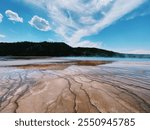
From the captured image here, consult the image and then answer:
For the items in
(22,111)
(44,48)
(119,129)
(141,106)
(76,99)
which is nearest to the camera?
(119,129)

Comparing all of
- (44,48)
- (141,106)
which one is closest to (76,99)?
(141,106)

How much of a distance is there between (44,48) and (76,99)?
63711mm

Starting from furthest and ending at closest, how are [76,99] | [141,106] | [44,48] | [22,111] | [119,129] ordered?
[44,48] < [76,99] < [141,106] < [22,111] < [119,129]

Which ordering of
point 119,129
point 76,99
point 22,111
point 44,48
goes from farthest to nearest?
point 44,48 < point 76,99 < point 22,111 < point 119,129

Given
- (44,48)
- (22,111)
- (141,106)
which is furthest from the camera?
(44,48)

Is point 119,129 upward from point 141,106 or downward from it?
downward

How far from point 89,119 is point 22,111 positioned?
1.02 m

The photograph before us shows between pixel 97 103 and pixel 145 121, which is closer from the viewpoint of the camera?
pixel 145 121

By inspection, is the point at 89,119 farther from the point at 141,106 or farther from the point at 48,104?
the point at 141,106

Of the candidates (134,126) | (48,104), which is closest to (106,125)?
(134,126)

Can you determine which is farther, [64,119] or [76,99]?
[76,99]

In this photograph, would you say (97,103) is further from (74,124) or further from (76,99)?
(74,124)

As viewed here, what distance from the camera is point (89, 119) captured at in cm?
215

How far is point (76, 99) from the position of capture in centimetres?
272
